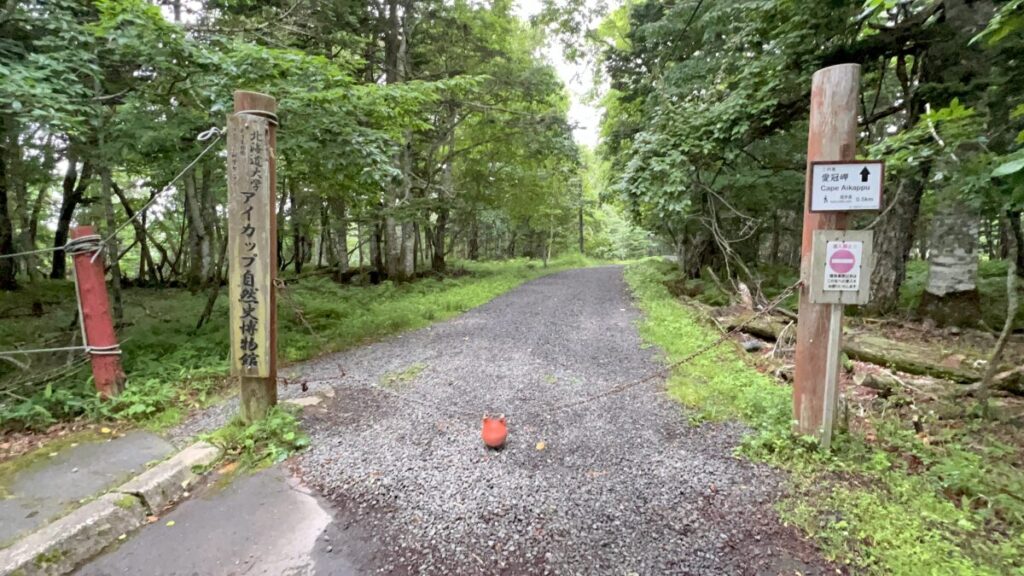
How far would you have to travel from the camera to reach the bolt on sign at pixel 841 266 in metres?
2.91

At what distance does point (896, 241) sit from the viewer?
713cm

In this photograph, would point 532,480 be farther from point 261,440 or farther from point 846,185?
point 846,185

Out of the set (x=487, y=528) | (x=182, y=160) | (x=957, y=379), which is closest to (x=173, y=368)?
(x=182, y=160)

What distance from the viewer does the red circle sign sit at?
9.60 ft

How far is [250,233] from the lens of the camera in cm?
343

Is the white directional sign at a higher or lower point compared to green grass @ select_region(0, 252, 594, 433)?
higher

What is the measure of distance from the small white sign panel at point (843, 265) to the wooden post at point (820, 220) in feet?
0.57

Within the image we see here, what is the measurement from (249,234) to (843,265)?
4.18 m

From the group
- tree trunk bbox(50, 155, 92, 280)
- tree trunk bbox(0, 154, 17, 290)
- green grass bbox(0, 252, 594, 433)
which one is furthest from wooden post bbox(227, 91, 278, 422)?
tree trunk bbox(50, 155, 92, 280)

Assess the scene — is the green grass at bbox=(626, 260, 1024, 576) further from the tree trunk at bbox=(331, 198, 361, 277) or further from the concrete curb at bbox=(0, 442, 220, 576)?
the tree trunk at bbox=(331, 198, 361, 277)

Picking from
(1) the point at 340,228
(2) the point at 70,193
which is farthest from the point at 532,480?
(2) the point at 70,193

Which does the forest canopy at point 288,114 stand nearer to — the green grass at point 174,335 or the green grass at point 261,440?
the green grass at point 174,335

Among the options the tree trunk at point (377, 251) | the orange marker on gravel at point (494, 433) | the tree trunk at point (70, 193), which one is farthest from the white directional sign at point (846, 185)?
the tree trunk at point (70, 193)

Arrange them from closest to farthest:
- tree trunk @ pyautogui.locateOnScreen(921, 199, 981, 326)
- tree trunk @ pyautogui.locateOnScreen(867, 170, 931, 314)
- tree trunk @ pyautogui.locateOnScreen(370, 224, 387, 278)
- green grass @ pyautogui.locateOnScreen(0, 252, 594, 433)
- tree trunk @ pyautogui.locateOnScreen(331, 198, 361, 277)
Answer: green grass @ pyautogui.locateOnScreen(0, 252, 594, 433), tree trunk @ pyautogui.locateOnScreen(921, 199, 981, 326), tree trunk @ pyautogui.locateOnScreen(867, 170, 931, 314), tree trunk @ pyautogui.locateOnScreen(331, 198, 361, 277), tree trunk @ pyautogui.locateOnScreen(370, 224, 387, 278)
